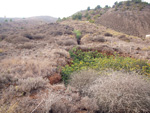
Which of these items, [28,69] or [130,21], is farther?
[130,21]

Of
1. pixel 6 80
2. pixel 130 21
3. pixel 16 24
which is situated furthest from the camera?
pixel 130 21

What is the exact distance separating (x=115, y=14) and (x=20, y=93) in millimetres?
40492

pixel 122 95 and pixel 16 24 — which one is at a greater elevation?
pixel 16 24

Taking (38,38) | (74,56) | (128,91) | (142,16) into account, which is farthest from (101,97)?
(142,16)

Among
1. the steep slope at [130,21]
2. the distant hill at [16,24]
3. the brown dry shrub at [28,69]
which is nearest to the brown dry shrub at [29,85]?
the brown dry shrub at [28,69]

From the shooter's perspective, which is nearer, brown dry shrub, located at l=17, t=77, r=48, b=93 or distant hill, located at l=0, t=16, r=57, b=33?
brown dry shrub, located at l=17, t=77, r=48, b=93

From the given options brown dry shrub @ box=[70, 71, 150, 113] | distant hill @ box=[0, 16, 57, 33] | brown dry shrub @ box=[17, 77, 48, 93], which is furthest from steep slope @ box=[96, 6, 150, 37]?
brown dry shrub @ box=[17, 77, 48, 93]

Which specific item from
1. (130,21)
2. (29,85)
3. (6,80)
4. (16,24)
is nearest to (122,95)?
(29,85)

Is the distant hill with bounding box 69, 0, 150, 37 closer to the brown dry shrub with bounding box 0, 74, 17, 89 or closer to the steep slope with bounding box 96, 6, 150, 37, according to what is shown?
the steep slope with bounding box 96, 6, 150, 37

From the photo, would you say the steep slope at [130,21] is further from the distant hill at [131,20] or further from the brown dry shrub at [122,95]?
the brown dry shrub at [122,95]

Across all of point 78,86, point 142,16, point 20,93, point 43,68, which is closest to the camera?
point 20,93

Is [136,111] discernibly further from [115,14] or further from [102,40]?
[115,14]

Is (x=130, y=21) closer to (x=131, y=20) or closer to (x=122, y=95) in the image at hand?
(x=131, y=20)

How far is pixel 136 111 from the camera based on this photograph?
1970 millimetres
